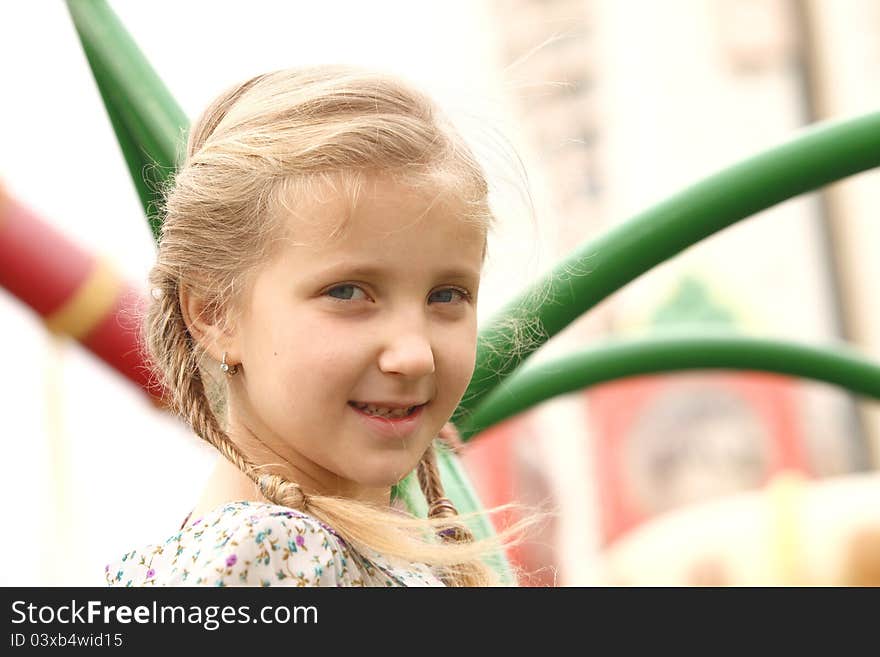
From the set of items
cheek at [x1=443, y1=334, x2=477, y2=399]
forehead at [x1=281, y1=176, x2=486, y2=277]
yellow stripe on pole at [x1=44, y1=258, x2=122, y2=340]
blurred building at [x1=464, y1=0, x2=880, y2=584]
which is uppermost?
Result: blurred building at [x1=464, y1=0, x2=880, y2=584]

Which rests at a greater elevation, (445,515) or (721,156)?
(721,156)

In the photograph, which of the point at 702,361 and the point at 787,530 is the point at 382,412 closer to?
the point at 702,361

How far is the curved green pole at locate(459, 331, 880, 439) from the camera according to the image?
1.15m

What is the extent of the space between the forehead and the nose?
1.4 inches

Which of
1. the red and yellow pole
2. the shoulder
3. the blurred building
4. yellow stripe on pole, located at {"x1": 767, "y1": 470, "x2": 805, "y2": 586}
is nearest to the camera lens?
the shoulder

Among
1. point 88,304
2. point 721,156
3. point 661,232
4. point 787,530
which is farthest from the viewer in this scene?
point 721,156

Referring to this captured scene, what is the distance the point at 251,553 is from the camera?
517 millimetres

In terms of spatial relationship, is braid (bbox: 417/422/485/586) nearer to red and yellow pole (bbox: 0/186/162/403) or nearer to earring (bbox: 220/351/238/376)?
earring (bbox: 220/351/238/376)

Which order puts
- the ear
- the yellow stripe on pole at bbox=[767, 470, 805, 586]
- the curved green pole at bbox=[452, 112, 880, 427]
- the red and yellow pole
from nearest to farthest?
the ear < the curved green pole at bbox=[452, 112, 880, 427] < the red and yellow pole < the yellow stripe on pole at bbox=[767, 470, 805, 586]

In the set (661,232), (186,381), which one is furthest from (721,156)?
(186,381)

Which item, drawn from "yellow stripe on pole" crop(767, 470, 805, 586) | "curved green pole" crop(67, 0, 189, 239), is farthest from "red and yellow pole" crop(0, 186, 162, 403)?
"yellow stripe on pole" crop(767, 470, 805, 586)

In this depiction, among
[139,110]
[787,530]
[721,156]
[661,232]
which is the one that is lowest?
[661,232]

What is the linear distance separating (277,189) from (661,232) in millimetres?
300

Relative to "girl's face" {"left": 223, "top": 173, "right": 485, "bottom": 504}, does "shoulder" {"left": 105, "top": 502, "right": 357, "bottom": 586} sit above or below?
below
